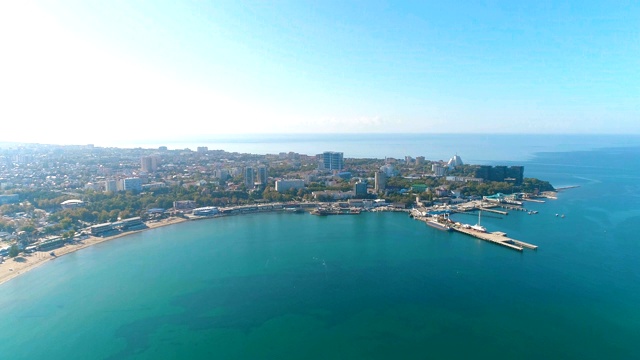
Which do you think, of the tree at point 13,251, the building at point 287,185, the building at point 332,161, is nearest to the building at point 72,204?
the tree at point 13,251

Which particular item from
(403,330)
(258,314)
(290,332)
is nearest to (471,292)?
(403,330)

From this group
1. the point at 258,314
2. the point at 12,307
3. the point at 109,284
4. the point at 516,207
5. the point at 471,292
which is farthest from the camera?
the point at 516,207

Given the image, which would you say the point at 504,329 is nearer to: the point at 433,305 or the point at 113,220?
the point at 433,305

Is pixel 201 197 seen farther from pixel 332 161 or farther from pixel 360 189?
pixel 332 161

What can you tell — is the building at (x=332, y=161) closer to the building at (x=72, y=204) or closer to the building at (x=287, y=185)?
the building at (x=287, y=185)

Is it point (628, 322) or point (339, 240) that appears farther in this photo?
point (339, 240)

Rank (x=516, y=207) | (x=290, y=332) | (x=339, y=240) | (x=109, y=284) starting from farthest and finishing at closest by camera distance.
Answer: (x=516, y=207) < (x=339, y=240) < (x=109, y=284) < (x=290, y=332)

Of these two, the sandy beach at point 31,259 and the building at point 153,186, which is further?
the building at point 153,186
